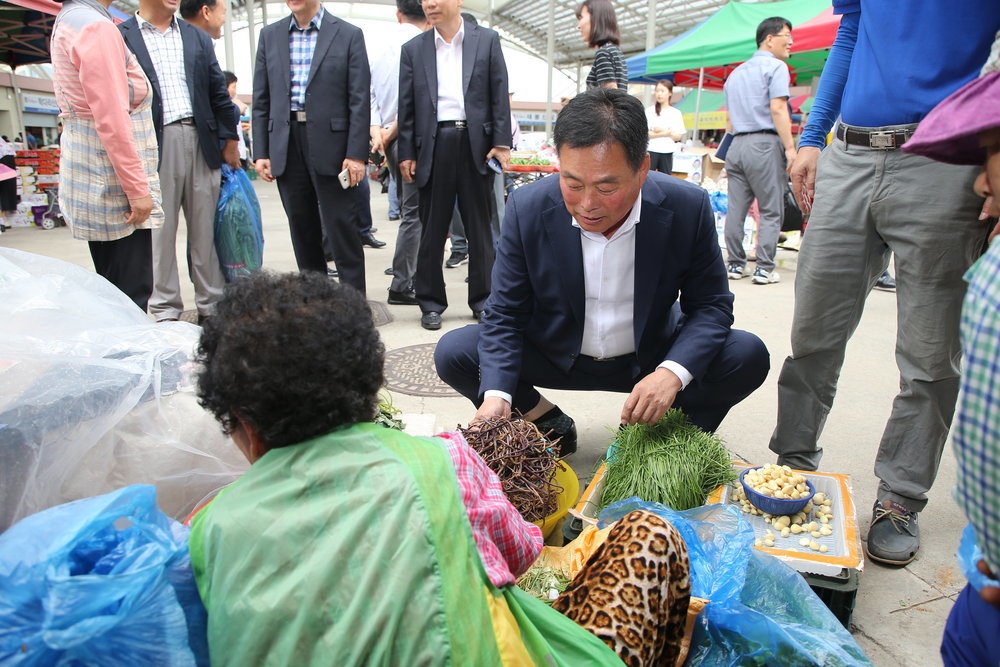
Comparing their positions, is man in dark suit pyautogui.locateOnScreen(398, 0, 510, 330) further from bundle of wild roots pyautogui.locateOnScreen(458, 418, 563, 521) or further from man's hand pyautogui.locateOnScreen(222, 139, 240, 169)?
bundle of wild roots pyautogui.locateOnScreen(458, 418, 563, 521)

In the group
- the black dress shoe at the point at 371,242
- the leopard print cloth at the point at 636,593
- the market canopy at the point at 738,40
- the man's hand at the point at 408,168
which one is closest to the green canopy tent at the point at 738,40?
the market canopy at the point at 738,40

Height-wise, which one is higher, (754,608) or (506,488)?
(506,488)

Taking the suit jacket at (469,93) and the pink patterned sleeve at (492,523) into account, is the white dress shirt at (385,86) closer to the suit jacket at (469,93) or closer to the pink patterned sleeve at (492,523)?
the suit jacket at (469,93)

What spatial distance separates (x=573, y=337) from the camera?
2.48 m

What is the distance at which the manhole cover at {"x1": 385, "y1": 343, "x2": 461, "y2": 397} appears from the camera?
3564 millimetres

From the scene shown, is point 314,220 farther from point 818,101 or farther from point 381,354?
point 381,354

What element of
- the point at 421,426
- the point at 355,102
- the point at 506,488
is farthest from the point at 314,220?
the point at 506,488

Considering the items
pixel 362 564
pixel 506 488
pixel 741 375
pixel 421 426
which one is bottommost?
pixel 421 426

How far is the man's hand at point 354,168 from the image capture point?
13.6 feet

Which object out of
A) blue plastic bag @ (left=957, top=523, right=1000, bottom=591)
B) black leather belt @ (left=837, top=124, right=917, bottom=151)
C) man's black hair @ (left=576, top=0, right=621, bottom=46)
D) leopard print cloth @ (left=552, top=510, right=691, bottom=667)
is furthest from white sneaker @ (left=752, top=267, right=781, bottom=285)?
blue plastic bag @ (left=957, top=523, right=1000, bottom=591)

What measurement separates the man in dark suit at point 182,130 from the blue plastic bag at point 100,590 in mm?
2915

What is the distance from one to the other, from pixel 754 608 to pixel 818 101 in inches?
68.6

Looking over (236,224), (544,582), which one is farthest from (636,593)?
(236,224)

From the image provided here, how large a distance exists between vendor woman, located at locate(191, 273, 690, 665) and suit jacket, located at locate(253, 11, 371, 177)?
3254 mm
